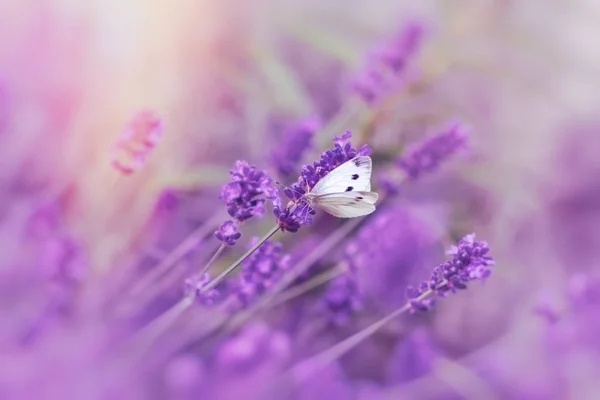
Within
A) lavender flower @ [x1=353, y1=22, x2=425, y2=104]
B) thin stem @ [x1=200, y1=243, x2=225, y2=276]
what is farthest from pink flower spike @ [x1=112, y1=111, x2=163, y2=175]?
lavender flower @ [x1=353, y1=22, x2=425, y2=104]

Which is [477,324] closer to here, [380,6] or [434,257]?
[434,257]

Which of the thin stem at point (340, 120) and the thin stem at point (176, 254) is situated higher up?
the thin stem at point (340, 120)

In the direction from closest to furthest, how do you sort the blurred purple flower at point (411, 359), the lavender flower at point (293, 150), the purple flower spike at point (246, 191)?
the purple flower spike at point (246, 191) < the lavender flower at point (293, 150) < the blurred purple flower at point (411, 359)

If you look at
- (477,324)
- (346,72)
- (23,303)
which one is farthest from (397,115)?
(23,303)

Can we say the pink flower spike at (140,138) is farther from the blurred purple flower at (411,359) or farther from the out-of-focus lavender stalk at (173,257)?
the blurred purple flower at (411,359)

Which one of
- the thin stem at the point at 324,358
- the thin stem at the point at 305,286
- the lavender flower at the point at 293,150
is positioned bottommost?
the thin stem at the point at 324,358

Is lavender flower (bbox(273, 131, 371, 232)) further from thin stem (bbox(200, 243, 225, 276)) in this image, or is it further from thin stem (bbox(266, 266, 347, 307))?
thin stem (bbox(266, 266, 347, 307))

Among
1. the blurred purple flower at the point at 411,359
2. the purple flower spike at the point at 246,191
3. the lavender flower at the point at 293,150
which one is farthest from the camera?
the blurred purple flower at the point at 411,359

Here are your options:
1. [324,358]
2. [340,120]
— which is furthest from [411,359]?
[340,120]

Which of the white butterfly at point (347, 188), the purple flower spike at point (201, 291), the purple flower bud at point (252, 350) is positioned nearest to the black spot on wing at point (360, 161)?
the white butterfly at point (347, 188)
